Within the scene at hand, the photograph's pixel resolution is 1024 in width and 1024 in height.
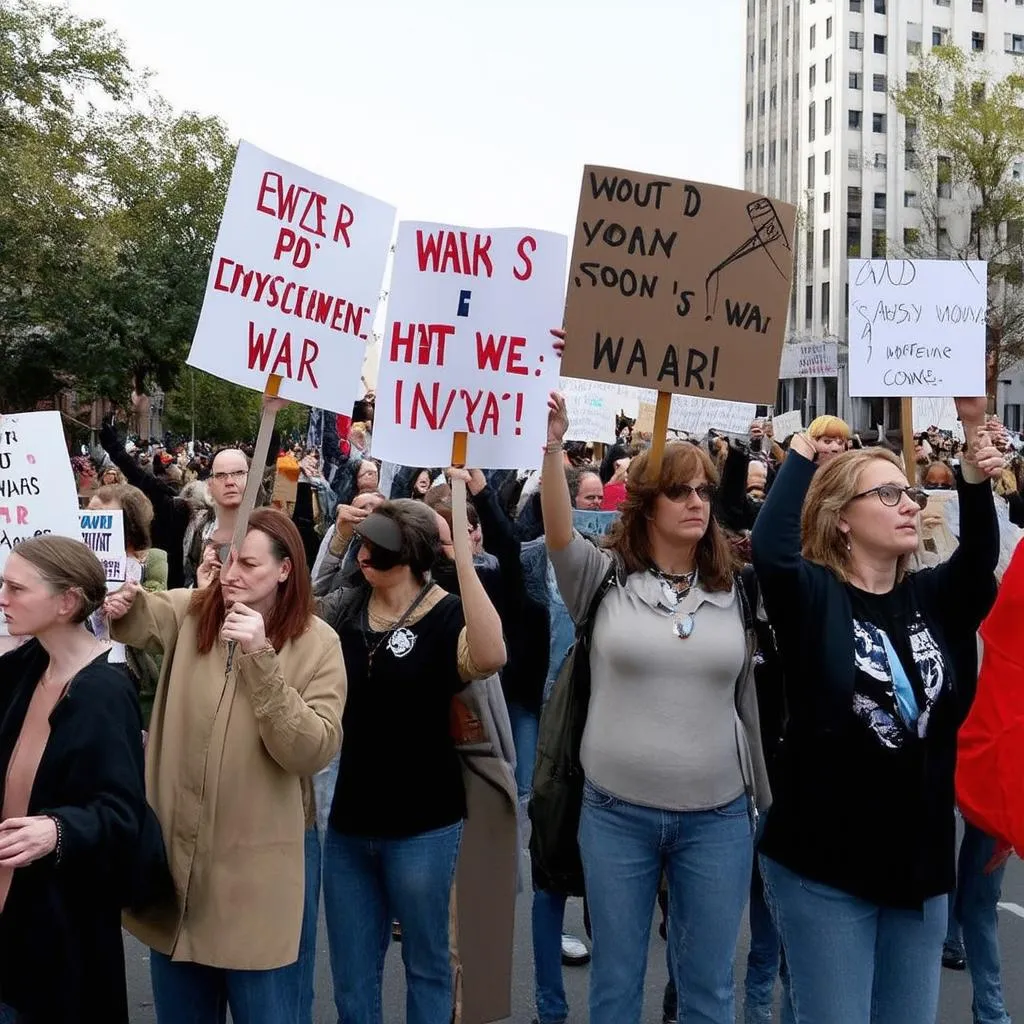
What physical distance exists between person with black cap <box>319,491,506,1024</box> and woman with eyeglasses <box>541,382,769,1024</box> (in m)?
0.35

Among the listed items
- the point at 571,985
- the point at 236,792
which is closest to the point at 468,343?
the point at 236,792

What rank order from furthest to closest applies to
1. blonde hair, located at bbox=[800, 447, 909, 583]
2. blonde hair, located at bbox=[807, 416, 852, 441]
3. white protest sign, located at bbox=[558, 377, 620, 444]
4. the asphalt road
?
white protest sign, located at bbox=[558, 377, 620, 444], blonde hair, located at bbox=[807, 416, 852, 441], the asphalt road, blonde hair, located at bbox=[800, 447, 909, 583]

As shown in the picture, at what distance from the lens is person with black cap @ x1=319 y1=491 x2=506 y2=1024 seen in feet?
12.4

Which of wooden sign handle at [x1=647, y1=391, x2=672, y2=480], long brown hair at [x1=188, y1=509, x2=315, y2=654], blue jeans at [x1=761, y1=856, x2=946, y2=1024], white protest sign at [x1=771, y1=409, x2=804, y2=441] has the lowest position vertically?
blue jeans at [x1=761, y1=856, x2=946, y2=1024]

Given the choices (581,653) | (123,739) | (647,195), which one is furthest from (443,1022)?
(647,195)

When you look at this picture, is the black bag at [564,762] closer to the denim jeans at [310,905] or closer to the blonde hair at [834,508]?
the blonde hair at [834,508]

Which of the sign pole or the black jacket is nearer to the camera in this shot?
the black jacket

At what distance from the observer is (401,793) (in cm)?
377

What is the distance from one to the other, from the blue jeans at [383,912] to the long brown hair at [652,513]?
99 centimetres

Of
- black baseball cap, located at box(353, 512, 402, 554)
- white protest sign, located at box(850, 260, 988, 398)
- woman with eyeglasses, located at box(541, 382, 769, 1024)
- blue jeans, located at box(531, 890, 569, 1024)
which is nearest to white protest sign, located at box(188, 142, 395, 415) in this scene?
black baseball cap, located at box(353, 512, 402, 554)

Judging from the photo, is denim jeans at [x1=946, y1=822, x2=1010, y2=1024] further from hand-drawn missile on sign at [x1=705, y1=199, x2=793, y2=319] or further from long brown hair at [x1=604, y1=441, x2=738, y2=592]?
hand-drawn missile on sign at [x1=705, y1=199, x2=793, y2=319]

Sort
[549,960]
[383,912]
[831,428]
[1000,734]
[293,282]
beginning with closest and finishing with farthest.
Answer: [1000,734] < [383,912] < [293,282] < [549,960] < [831,428]

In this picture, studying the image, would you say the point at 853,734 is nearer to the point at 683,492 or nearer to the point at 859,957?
the point at 859,957

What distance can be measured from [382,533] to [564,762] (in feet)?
2.84
